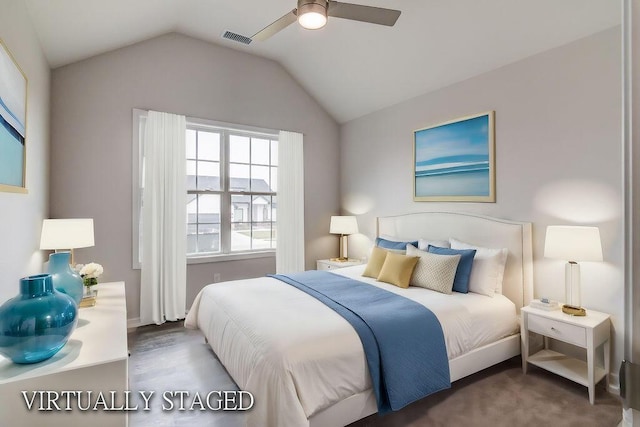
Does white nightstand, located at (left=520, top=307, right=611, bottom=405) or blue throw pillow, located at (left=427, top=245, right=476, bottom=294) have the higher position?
blue throw pillow, located at (left=427, top=245, right=476, bottom=294)

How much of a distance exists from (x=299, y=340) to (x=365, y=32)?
3.19m

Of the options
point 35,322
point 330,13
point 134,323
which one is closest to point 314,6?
point 330,13

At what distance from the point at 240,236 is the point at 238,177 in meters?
0.82

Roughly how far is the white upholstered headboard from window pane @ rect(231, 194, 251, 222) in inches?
87.4

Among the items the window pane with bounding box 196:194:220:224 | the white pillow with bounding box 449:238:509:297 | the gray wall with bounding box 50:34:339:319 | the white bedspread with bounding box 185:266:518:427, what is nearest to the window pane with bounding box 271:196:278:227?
the gray wall with bounding box 50:34:339:319

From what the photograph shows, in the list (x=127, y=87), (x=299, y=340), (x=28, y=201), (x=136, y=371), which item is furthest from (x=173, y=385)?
(x=127, y=87)

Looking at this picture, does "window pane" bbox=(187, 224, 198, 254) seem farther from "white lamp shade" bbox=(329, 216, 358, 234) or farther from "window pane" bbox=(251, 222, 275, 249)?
"white lamp shade" bbox=(329, 216, 358, 234)

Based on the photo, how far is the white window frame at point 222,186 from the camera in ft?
12.0

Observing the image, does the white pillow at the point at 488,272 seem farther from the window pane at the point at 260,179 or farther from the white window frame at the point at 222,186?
the window pane at the point at 260,179

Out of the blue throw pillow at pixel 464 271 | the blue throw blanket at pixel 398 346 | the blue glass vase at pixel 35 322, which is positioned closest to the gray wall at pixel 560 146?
the blue throw pillow at pixel 464 271

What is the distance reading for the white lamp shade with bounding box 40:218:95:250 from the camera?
248 cm

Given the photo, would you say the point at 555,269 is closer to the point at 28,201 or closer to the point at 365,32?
the point at 365,32

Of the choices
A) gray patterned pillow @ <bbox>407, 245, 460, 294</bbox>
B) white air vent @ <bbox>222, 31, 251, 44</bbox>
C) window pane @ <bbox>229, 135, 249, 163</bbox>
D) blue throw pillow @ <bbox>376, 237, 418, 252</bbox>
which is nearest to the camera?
gray patterned pillow @ <bbox>407, 245, 460, 294</bbox>

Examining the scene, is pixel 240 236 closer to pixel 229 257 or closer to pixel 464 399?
pixel 229 257
